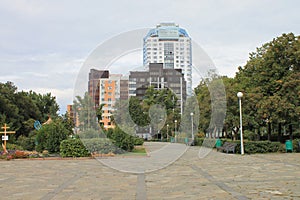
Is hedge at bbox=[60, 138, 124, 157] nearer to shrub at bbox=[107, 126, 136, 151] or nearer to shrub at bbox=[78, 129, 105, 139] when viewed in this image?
shrub at bbox=[78, 129, 105, 139]

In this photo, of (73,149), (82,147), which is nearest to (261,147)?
(82,147)

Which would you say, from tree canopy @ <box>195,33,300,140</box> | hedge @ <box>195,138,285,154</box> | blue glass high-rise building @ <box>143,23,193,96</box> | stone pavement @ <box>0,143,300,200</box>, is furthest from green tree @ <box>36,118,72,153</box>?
tree canopy @ <box>195,33,300,140</box>

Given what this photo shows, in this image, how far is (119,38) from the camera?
12.9m

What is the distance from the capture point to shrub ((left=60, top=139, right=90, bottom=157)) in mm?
18938

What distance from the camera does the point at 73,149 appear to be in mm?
18969

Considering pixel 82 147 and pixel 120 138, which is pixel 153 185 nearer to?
pixel 82 147

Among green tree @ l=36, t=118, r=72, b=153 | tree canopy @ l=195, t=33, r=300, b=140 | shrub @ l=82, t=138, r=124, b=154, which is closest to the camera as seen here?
shrub @ l=82, t=138, r=124, b=154

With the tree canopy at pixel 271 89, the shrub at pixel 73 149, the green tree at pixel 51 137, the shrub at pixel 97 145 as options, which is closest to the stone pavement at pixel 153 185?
the shrub at pixel 73 149

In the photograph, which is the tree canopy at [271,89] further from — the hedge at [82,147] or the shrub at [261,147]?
the hedge at [82,147]

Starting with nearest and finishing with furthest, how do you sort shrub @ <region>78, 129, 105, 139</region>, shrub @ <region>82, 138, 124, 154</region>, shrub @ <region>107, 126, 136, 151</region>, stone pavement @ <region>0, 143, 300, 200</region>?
stone pavement @ <region>0, 143, 300, 200</region>, shrub @ <region>82, 138, 124, 154</region>, shrub @ <region>78, 129, 105, 139</region>, shrub @ <region>107, 126, 136, 151</region>

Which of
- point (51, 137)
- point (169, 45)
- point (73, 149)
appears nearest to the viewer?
point (73, 149)

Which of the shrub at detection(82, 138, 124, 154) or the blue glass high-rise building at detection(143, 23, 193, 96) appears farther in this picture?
the shrub at detection(82, 138, 124, 154)

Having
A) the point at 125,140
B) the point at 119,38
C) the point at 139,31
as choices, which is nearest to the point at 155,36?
the point at 139,31

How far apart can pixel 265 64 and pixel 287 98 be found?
3.86m
